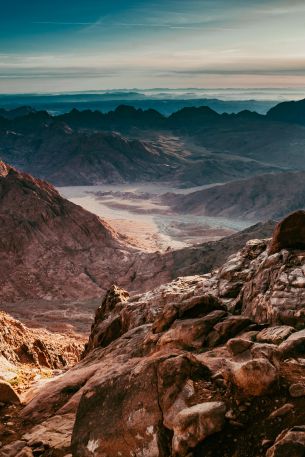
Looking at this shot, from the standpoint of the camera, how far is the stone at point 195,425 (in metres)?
9.27

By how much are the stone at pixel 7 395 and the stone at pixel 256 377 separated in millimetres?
8064

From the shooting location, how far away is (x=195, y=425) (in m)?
9.39

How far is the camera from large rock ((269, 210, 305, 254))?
17.0 metres

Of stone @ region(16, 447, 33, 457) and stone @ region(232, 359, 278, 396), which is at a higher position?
stone @ region(232, 359, 278, 396)

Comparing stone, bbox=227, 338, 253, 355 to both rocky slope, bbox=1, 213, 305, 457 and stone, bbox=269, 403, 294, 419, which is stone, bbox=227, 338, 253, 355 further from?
stone, bbox=269, 403, 294, 419

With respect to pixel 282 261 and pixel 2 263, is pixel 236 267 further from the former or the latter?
pixel 2 263

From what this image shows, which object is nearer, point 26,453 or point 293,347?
point 293,347

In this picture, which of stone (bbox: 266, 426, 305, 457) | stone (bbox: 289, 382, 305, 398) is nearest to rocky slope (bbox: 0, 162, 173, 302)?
stone (bbox: 289, 382, 305, 398)

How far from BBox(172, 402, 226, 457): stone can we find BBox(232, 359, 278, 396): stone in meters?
0.57

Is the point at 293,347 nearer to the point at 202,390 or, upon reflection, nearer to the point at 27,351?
the point at 202,390

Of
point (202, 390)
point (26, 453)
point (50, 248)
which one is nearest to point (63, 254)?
point (50, 248)

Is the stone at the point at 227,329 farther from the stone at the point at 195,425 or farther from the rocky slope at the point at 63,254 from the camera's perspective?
the rocky slope at the point at 63,254

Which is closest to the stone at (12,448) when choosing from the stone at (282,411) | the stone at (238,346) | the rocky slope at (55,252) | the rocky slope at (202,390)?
the rocky slope at (202,390)

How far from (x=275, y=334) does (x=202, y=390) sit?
2.98 metres
